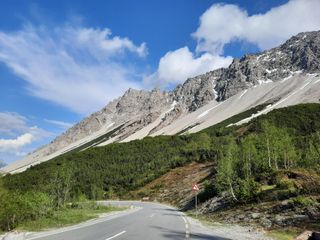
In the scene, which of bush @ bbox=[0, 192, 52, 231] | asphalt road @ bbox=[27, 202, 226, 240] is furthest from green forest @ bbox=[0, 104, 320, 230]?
asphalt road @ bbox=[27, 202, 226, 240]

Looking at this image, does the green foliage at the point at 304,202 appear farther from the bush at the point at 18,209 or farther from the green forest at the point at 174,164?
the bush at the point at 18,209

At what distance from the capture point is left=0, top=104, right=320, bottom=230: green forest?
35625 millimetres

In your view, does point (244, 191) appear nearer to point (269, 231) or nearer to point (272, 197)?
point (272, 197)

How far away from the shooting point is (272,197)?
32281mm

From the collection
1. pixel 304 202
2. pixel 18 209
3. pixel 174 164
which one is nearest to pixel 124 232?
pixel 304 202

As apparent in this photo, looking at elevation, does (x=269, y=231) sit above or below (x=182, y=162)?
below

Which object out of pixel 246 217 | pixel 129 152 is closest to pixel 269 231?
pixel 246 217

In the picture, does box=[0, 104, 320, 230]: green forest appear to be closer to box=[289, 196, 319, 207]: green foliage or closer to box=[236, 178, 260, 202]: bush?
box=[236, 178, 260, 202]: bush

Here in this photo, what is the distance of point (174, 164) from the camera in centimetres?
11962

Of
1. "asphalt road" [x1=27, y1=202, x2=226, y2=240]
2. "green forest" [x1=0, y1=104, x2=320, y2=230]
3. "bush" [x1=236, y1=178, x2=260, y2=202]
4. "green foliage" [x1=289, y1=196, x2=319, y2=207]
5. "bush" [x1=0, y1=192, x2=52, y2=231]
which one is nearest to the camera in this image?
"asphalt road" [x1=27, y1=202, x2=226, y2=240]

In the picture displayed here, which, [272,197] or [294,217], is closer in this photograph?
[294,217]

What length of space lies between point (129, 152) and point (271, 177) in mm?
130416

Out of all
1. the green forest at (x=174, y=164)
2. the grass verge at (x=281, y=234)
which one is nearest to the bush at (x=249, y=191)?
the green forest at (x=174, y=164)

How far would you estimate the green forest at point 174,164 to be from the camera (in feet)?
117
